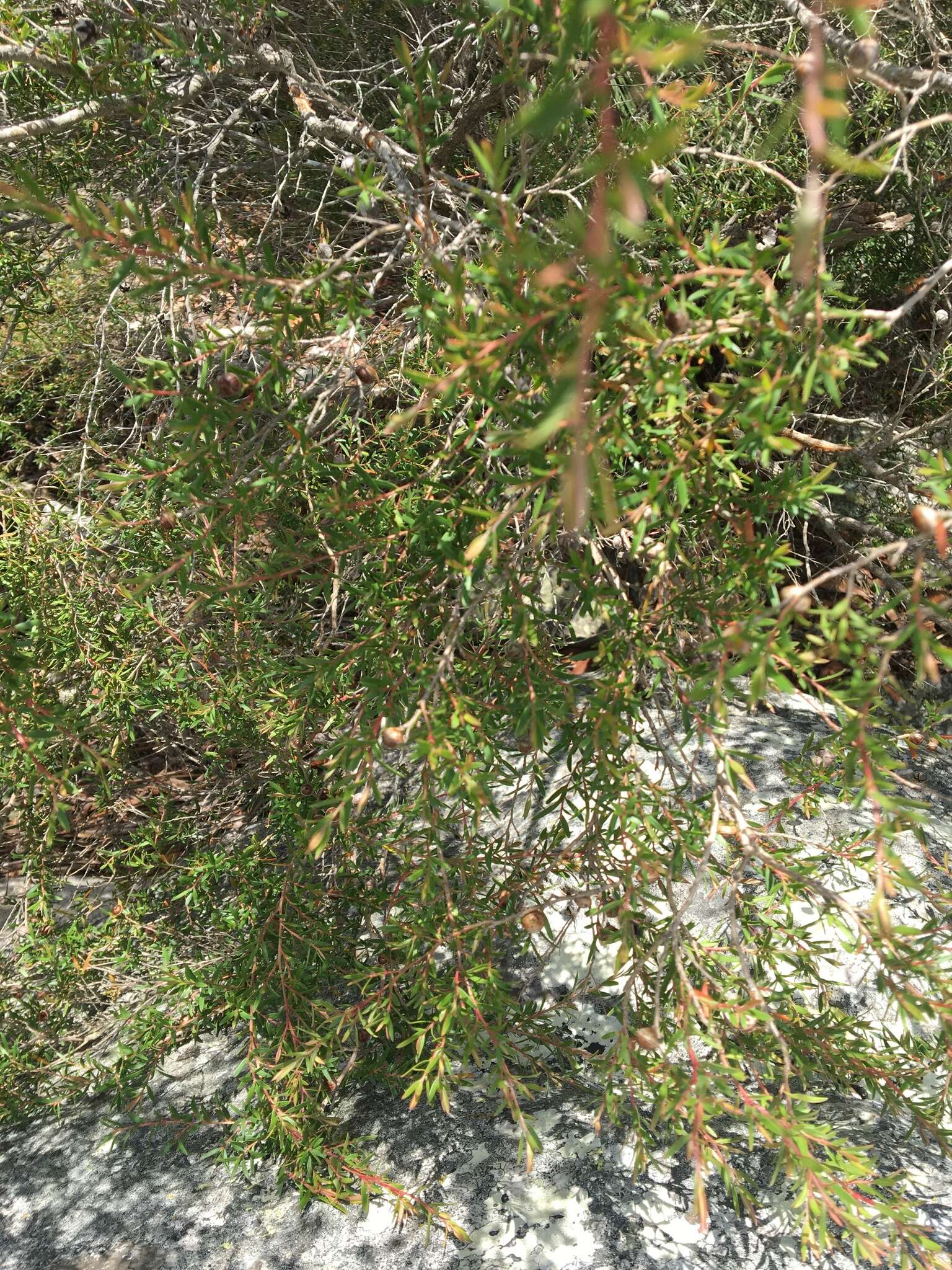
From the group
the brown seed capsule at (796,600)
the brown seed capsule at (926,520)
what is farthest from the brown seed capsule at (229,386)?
→ the brown seed capsule at (926,520)

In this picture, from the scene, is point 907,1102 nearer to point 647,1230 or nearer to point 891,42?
point 647,1230

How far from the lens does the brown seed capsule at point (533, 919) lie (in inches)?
62.1

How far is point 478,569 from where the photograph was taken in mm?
1391

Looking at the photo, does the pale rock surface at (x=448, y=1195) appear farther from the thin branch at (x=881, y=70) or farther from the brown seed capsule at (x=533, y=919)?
the thin branch at (x=881, y=70)

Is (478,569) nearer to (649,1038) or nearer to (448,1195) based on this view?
(649,1038)

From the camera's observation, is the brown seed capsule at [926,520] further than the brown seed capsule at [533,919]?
No

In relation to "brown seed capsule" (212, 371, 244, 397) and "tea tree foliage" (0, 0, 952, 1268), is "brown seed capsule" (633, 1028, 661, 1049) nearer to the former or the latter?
"tea tree foliage" (0, 0, 952, 1268)

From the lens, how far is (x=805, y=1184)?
1.29 meters

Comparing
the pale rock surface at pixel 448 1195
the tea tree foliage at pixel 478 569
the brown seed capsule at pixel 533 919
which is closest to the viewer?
the tea tree foliage at pixel 478 569

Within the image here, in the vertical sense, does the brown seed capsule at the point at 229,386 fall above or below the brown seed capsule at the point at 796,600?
above

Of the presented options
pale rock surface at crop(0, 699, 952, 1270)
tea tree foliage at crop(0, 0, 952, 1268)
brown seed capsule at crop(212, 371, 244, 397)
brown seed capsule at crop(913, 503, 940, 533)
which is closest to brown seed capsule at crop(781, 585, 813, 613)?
tea tree foliage at crop(0, 0, 952, 1268)

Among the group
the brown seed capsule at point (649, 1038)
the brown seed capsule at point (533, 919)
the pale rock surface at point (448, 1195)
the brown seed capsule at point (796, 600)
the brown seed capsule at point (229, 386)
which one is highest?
the brown seed capsule at point (229, 386)

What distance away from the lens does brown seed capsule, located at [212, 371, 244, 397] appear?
1.44 m

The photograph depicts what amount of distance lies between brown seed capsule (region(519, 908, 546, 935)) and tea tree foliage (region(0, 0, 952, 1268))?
32mm
